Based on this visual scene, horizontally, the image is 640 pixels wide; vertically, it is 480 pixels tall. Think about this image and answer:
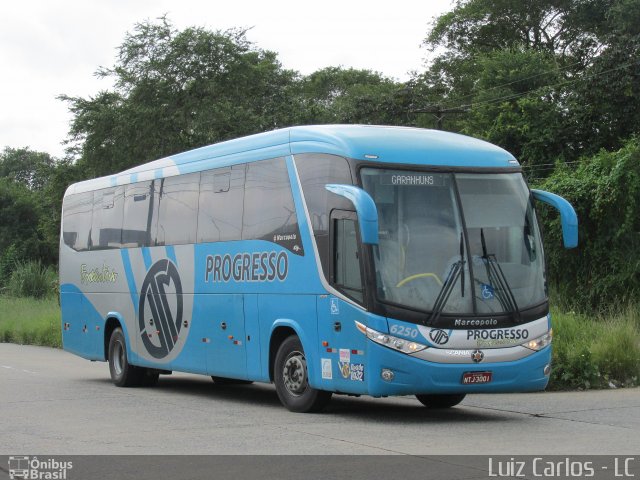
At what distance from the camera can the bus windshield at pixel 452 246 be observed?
1238cm

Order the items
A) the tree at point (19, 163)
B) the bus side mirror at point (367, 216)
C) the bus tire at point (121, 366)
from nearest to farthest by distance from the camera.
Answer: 1. the bus side mirror at point (367, 216)
2. the bus tire at point (121, 366)
3. the tree at point (19, 163)

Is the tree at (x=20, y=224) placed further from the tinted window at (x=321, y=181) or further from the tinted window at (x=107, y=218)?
the tinted window at (x=321, y=181)

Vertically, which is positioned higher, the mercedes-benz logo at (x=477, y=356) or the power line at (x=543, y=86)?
the power line at (x=543, y=86)

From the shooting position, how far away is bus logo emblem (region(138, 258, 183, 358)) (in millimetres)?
16969

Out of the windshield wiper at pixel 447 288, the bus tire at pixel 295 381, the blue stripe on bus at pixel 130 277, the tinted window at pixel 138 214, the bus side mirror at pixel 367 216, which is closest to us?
the bus side mirror at pixel 367 216

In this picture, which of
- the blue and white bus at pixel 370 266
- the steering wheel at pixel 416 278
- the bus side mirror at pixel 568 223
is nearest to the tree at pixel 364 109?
the blue and white bus at pixel 370 266

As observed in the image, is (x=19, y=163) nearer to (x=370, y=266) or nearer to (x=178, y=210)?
(x=178, y=210)

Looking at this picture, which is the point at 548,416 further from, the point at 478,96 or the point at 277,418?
the point at 478,96

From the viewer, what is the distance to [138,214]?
722 inches

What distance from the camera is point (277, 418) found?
1302 centimetres

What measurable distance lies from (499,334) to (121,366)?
27.8 feet

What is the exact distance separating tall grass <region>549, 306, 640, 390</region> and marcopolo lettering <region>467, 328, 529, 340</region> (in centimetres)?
412

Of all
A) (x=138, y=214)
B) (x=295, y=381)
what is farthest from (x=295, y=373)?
(x=138, y=214)

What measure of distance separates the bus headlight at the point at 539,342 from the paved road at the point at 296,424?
835 mm
